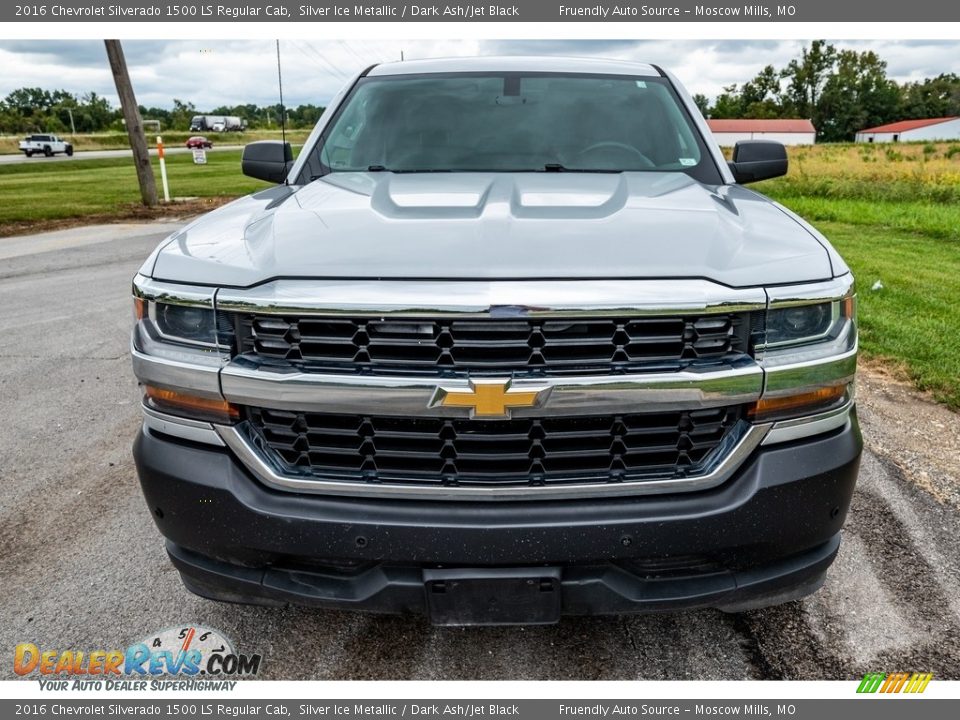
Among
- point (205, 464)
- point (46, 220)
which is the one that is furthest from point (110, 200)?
point (205, 464)

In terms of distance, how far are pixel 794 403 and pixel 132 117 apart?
17.3 metres

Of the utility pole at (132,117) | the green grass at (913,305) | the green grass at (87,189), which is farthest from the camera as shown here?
the utility pole at (132,117)

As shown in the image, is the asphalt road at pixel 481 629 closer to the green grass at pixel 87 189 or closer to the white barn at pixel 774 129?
the green grass at pixel 87 189

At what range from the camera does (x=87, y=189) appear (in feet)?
68.8

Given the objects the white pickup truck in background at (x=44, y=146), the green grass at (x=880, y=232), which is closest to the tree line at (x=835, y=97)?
the white pickup truck in background at (x=44, y=146)

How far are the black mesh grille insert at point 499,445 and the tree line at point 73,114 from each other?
8278 cm

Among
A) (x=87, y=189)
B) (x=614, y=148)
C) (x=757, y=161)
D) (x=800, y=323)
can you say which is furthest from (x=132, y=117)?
(x=800, y=323)

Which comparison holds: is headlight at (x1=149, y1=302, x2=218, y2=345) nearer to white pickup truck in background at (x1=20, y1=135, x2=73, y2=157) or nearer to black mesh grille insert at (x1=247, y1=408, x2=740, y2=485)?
black mesh grille insert at (x1=247, y1=408, x2=740, y2=485)

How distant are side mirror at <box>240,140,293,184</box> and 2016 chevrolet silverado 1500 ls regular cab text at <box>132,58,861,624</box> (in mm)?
1445

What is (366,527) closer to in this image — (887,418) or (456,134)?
(456,134)

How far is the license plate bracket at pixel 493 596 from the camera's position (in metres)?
1.93

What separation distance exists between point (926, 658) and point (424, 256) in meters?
2.03

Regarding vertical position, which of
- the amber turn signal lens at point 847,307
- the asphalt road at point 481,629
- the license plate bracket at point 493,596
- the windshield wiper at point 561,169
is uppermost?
the windshield wiper at point 561,169

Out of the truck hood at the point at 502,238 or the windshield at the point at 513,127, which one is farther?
the windshield at the point at 513,127
